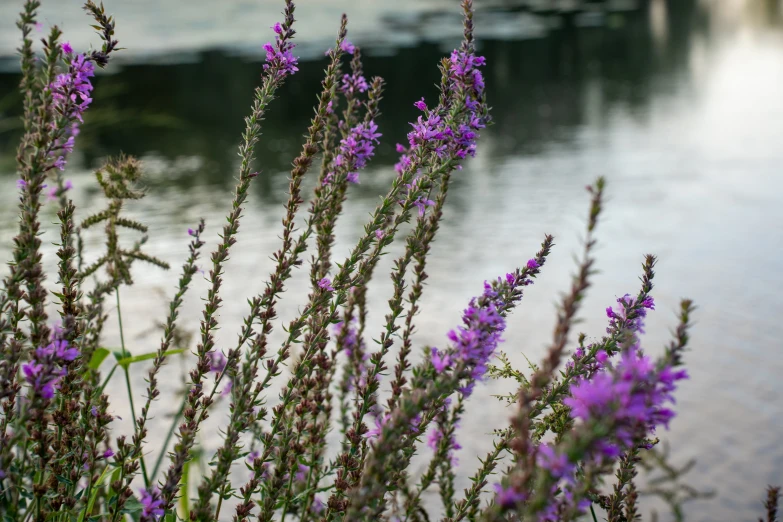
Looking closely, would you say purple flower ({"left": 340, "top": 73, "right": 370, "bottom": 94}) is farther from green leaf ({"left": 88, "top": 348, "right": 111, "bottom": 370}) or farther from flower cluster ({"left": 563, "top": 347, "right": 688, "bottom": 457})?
flower cluster ({"left": 563, "top": 347, "right": 688, "bottom": 457})

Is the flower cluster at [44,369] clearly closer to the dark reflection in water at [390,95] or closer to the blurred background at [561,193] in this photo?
the blurred background at [561,193]

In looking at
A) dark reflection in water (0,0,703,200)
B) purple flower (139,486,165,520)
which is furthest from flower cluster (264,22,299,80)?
dark reflection in water (0,0,703,200)

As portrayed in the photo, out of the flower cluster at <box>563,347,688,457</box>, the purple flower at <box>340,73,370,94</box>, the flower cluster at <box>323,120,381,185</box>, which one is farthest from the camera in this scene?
the purple flower at <box>340,73,370,94</box>

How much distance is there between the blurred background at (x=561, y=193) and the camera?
648 cm

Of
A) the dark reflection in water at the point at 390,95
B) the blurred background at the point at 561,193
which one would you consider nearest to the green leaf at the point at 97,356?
the blurred background at the point at 561,193

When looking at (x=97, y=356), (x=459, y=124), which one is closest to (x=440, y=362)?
(x=459, y=124)

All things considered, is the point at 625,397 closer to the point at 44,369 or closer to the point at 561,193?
the point at 44,369

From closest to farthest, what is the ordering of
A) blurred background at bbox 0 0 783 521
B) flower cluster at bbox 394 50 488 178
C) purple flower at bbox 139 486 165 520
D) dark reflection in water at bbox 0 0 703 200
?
purple flower at bbox 139 486 165 520
flower cluster at bbox 394 50 488 178
blurred background at bbox 0 0 783 521
dark reflection in water at bbox 0 0 703 200

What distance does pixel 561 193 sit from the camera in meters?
13.4

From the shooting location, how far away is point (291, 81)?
2938 cm

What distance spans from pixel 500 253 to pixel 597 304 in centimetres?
204

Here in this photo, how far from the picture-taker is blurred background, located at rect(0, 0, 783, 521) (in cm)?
648

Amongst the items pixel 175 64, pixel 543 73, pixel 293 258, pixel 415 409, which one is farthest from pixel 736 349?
pixel 175 64

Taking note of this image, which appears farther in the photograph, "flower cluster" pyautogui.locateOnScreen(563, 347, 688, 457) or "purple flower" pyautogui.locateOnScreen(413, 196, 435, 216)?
"purple flower" pyautogui.locateOnScreen(413, 196, 435, 216)
